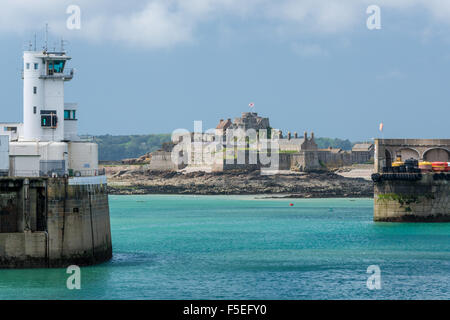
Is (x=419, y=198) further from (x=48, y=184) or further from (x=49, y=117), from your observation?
(x=48, y=184)

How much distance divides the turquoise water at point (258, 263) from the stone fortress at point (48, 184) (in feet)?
3.13

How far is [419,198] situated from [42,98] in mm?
34324

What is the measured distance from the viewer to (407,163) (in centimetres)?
6550

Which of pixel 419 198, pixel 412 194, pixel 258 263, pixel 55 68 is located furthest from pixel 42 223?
pixel 419 198

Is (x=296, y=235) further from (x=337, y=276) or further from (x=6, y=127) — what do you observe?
(x=6, y=127)

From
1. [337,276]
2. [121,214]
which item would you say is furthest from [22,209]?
[121,214]

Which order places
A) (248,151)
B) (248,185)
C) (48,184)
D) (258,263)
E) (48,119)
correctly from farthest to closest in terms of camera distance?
1. (248,151)
2. (248,185)
3. (258,263)
4. (48,119)
5. (48,184)

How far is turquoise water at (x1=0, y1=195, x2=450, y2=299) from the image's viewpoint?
118 ft

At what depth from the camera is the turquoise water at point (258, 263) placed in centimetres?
3606

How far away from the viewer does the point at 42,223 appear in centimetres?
3631

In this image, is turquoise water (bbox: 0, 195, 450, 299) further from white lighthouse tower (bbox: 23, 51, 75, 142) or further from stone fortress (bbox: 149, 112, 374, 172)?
stone fortress (bbox: 149, 112, 374, 172)

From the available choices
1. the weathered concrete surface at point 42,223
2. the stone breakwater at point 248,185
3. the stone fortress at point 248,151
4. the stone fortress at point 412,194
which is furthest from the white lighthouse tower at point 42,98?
the stone fortress at point 248,151

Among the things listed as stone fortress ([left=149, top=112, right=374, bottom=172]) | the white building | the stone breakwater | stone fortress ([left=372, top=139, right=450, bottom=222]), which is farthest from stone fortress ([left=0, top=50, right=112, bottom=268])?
stone fortress ([left=149, top=112, right=374, bottom=172])

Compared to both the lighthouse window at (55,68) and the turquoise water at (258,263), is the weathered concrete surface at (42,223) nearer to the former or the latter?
the turquoise water at (258,263)
